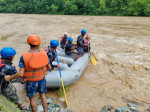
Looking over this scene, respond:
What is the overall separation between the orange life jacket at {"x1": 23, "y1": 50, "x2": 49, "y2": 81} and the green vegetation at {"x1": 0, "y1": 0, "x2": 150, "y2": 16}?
26.0m

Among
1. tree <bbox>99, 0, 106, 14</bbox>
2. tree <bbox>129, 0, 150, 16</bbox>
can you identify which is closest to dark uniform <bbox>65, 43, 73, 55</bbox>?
tree <bbox>129, 0, 150, 16</bbox>

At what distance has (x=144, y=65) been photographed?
6.01 meters

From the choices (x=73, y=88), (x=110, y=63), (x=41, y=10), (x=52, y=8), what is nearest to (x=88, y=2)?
(x=52, y=8)

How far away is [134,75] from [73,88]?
86.7 inches

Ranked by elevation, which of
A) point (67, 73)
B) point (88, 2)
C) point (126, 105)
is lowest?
point (126, 105)

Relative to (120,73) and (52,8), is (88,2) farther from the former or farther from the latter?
(120,73)

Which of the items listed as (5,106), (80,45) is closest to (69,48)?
(80,45)

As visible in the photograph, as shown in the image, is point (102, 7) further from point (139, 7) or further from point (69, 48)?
point (69, 48)

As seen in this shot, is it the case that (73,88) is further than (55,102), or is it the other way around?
(73,88)

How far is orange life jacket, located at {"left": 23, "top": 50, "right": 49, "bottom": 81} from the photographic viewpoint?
7.59ft

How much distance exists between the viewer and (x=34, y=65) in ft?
7.68

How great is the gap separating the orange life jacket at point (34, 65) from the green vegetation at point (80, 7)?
85.5 ft

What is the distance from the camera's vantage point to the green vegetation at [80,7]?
26.6 meters

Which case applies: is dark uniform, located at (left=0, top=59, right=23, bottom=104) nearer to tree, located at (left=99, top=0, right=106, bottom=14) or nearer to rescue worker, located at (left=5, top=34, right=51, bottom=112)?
rescue worker, located at (left=5, top=34, right=51, bottom=112)
